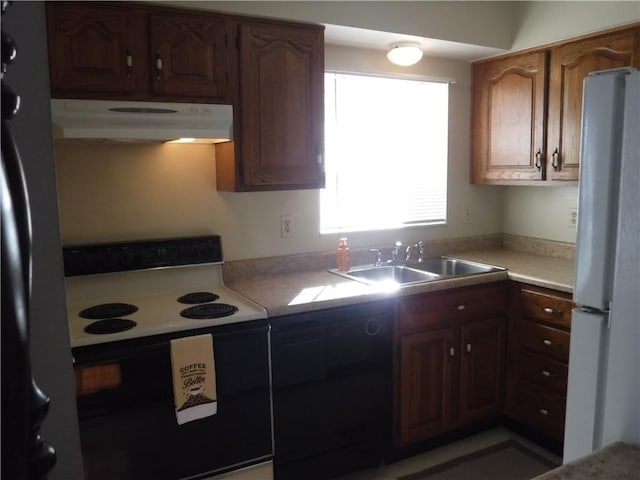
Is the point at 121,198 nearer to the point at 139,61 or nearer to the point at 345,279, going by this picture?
the point at 139,61

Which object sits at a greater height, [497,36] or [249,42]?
[497,36]

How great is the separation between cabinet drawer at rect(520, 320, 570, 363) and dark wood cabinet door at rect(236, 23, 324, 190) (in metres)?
1.38

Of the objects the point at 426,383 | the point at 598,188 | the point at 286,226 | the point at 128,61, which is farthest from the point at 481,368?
the point at 128,61

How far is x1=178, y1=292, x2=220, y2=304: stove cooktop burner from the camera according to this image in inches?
95.9

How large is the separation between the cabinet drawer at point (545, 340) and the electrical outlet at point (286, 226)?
1373mm

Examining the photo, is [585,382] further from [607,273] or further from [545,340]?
[545,340]

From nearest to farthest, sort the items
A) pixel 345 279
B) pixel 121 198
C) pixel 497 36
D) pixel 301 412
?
pixel 301 412
pixel 121 198
pixel 345 279
pixel 497 36

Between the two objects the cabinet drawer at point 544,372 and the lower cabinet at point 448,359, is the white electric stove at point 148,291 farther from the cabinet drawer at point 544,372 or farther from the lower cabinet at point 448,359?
the cabinet drawer at point 544,372

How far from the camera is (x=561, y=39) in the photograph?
288 centimetres

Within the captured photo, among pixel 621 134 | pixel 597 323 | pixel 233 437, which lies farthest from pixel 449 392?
pixel 621 134

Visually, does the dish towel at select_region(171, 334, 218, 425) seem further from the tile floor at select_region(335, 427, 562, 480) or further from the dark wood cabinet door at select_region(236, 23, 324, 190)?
the tile floor at select_region(335, 427, 562, 480)

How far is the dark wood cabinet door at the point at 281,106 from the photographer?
8.09 ft

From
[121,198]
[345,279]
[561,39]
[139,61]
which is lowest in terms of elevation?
[345,279]

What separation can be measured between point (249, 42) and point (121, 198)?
3.11 feet
